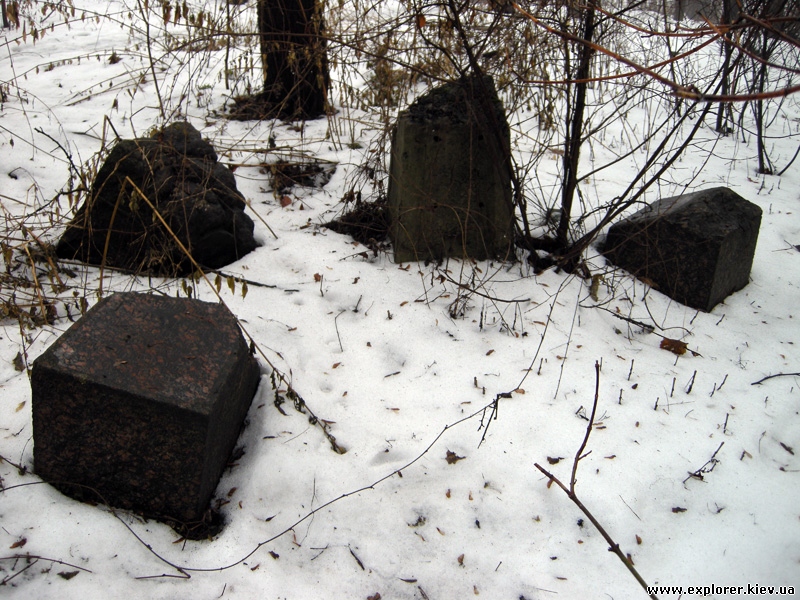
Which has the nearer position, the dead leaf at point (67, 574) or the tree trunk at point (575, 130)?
the dead leaf at point (67, 574)

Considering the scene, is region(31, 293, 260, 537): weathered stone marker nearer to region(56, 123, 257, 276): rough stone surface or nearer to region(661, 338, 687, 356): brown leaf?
region(56, 123, 257, 276): rough stone surface

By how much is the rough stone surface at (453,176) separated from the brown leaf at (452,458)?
111cm

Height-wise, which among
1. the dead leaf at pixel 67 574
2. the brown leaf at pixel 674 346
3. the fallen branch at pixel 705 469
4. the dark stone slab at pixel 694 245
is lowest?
the dead leaf at pixel 67 574

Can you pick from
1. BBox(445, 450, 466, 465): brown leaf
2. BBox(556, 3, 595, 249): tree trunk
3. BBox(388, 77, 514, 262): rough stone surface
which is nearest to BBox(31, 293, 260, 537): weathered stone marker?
BBox(445, 450, 466, 465): brown leaf

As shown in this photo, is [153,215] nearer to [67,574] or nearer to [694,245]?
[67,574]

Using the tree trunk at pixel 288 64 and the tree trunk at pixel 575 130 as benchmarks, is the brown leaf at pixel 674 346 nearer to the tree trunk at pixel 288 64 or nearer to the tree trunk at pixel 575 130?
the tree trunk at pixel 575 130

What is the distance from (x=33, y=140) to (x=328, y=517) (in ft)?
11.8

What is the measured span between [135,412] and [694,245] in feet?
9.22

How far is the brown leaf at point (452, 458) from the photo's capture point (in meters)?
2.34

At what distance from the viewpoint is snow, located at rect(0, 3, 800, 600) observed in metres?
1.99

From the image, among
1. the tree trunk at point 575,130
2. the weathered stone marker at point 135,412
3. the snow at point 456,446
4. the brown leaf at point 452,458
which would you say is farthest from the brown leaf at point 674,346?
the weathered stone marker at point 135,412

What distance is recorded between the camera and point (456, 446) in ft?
7.88

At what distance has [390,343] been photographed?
9.44 feet

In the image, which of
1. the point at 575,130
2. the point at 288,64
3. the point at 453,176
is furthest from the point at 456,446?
the point at 288,64
